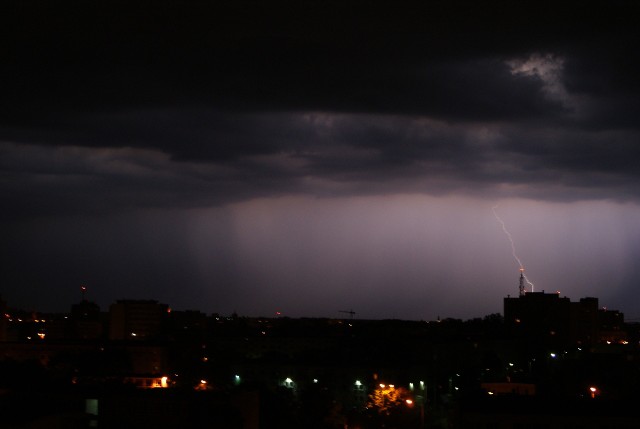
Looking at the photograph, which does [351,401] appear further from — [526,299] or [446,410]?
[526,299]

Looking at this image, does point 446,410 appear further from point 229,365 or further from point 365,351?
point 365,351

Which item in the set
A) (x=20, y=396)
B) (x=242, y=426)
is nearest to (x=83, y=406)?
(x=20, y=396)

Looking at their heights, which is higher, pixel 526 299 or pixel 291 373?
pixel 526 299

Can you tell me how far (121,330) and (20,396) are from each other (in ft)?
404

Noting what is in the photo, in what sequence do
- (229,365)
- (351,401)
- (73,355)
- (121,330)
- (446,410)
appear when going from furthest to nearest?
(121,330), (229,365), (73,355), (351,401), (446,410)

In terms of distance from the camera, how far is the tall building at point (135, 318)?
509 ft

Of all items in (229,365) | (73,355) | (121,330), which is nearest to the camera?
(73,355)

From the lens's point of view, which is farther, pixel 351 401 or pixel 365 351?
pixel 365 351

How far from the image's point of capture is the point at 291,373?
87.5m

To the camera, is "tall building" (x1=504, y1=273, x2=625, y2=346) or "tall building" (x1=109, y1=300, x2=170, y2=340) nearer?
"tall building" (x1=504, y1=273, x2=625, y2=346)

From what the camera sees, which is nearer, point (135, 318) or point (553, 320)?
point (553, 320)

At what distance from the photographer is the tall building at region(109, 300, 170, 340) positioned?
155m

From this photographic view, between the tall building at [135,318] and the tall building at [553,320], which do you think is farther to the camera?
the tall building at [135,318]

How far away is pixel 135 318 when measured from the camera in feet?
520
